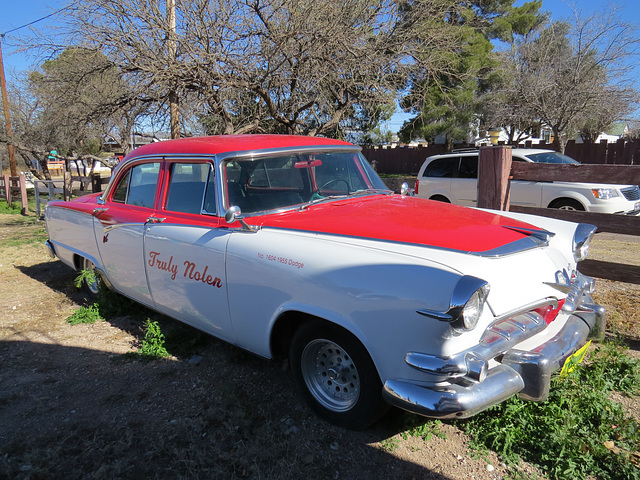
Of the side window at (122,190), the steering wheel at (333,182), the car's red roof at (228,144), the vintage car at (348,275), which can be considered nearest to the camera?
the vintage car at (348,275)

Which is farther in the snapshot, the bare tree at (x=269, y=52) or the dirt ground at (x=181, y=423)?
the bare tree at (x=269, y=52)

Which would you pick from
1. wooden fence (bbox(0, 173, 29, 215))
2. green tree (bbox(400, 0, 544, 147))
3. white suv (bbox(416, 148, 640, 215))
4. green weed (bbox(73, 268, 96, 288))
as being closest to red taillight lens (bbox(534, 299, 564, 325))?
green weed (bbox(73, 268, 96, 288))

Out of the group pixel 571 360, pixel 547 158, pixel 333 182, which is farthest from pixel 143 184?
pixel 547 158

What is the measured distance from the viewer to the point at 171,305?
385cm

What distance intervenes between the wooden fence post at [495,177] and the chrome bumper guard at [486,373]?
2514 mm

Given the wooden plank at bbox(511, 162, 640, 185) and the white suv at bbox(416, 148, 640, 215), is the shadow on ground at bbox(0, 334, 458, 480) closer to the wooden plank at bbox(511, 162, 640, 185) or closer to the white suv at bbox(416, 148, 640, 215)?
the wooden plank at bbox(511, 162, 640, 185)

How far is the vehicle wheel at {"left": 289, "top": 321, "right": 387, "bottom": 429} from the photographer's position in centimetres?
263

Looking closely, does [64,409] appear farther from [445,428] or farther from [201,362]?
[445,428]

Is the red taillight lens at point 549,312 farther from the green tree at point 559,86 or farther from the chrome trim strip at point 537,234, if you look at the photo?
the green tree at point 559,86

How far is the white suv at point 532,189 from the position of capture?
29.2 feet

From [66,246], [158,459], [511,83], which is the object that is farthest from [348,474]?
[511,83]

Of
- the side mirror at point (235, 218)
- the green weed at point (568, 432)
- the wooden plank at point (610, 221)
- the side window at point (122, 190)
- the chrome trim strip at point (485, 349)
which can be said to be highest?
the side window at point (122, 190)

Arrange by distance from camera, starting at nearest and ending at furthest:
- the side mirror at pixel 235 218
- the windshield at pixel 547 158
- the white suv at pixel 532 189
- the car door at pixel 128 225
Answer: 1. the side mirror at pixel 235 218
2. the car door at pixel 128 225
3. the white suv at pixel 532 189
4. the windshield at pixel 547 158

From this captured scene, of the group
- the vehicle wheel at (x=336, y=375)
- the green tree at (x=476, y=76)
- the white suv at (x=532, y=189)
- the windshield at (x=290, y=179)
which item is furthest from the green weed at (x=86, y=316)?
the green tree at (x=476, y=76)
